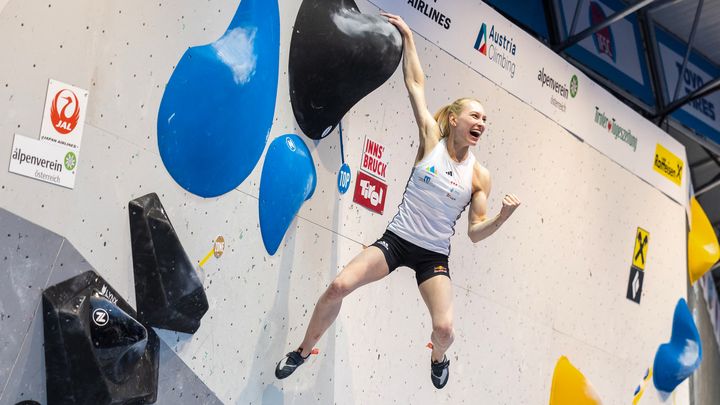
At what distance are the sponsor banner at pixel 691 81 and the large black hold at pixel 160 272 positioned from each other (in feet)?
23.2

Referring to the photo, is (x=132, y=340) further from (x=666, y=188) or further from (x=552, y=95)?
(x=666, y=188)

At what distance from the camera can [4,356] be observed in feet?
11.6

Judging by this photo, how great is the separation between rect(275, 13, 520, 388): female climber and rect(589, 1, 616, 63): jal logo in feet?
14.4

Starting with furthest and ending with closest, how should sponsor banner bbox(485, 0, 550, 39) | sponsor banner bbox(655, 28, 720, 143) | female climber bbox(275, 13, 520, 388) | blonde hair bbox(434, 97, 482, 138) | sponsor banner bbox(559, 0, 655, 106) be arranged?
sponsor banner bbox(655, 28, 720, 143) → sponsor banner bbox(559, 0, 655, 106) → sponsor banner bbox(485, 0, 550, 39) → blonde hair bbox(434, 97, 482, 138) → female climber bbox(275, 13, 520, 388)

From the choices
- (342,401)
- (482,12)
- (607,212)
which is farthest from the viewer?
(607,212)

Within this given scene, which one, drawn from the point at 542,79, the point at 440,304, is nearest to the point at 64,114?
the point at 440,304

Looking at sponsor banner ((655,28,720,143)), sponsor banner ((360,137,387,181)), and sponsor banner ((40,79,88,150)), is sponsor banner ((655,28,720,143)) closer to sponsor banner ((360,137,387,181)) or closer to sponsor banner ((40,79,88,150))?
sponsor banner ((360,137,387,181))

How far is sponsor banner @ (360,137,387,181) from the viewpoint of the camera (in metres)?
5.25

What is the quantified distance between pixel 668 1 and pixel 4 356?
754 cm

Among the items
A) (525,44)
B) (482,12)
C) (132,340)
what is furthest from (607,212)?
(132,340)

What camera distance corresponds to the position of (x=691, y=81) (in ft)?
34.0

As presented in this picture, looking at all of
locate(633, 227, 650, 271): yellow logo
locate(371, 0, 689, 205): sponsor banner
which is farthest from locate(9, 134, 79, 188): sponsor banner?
locate(633, 227, 650, 271): yellow logo

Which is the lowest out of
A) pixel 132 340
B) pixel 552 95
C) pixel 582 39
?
pixel 132 340

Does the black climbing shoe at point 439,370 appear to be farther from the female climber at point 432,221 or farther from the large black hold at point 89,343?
the large black hold at point 89,343
